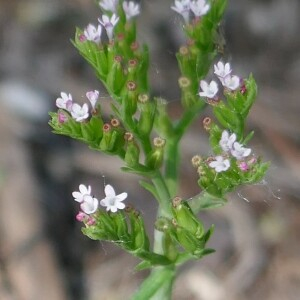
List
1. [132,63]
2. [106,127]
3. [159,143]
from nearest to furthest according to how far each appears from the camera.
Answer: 1. [106,127]
2. [159,143]
3. [132,63]

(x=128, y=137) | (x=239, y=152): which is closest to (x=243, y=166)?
(x=239, y=152)

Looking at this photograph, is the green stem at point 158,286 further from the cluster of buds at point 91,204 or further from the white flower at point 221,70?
the white flower at point 221,70

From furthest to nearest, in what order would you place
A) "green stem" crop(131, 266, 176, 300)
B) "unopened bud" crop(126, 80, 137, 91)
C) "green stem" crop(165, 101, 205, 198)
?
"green stem" crop(165, 101, 205, 198)
"green stem" crop(131, 266, 176, 300)
"unopened bud" crop(126, 80, 137, 91)

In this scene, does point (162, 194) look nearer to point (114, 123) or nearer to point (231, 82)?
point (114, 123)

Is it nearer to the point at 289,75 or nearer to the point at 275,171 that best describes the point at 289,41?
the point at 289,75

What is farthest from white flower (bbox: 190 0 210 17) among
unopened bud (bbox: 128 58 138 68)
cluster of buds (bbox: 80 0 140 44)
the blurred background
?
the blurred background

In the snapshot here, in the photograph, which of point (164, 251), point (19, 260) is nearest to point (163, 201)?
point (164, 251)

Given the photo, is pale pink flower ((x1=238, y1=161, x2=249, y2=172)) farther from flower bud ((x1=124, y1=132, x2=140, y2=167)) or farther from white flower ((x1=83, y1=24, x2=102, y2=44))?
white flower ((x1=83, y1=24, x2=102, y2=44))
